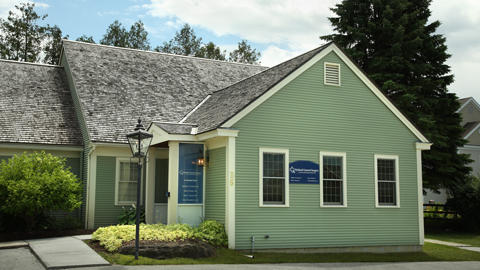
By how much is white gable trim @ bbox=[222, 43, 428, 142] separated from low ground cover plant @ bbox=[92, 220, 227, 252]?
3021 mm

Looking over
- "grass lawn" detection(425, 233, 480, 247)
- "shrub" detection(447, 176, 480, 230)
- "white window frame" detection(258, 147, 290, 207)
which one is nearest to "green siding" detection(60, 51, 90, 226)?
"white window frame" detection(258, 147, 290, 207)

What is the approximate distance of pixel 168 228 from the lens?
1425cm

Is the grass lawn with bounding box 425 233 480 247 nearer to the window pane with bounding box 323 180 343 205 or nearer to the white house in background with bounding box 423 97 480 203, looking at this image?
the window pane with bounding box 323 180 343 205

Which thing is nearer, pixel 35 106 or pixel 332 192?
pixel 332 192

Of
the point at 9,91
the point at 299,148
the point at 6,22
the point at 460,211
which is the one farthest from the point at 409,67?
the point at 6,22

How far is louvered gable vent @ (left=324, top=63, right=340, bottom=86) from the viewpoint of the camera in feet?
53.7

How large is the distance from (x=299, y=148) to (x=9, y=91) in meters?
12.7

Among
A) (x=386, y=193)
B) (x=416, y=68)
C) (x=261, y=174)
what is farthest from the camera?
(x=416, y=68)

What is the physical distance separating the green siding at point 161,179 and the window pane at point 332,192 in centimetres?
622

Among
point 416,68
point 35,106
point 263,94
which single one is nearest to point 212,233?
point 263,94

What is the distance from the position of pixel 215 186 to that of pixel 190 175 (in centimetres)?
91

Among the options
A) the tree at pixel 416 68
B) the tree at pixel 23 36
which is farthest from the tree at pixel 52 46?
the tree at pixel 416 68

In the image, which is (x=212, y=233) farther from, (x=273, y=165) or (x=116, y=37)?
(x=116, y=37)

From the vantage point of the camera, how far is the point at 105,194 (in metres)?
18.4
